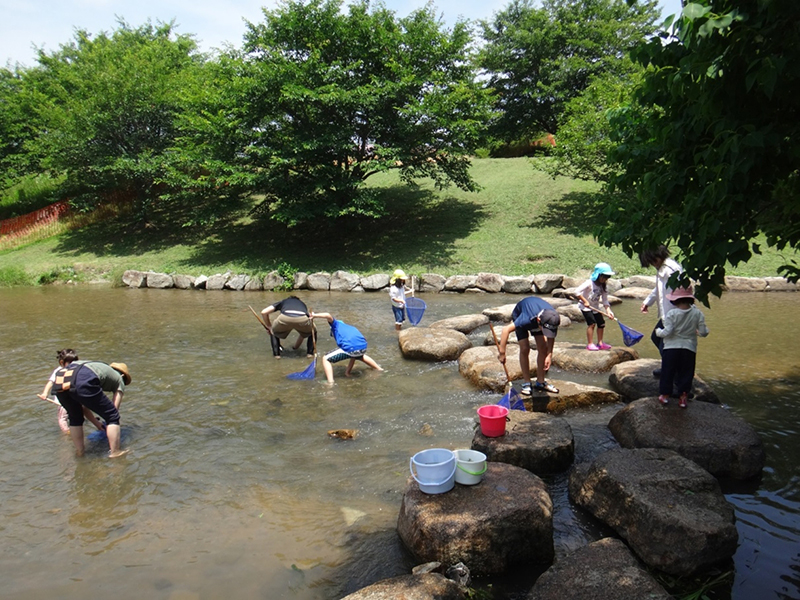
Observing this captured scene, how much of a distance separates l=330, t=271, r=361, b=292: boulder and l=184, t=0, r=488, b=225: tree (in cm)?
287

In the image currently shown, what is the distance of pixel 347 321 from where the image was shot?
12727mm

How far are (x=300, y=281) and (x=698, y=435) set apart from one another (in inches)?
568

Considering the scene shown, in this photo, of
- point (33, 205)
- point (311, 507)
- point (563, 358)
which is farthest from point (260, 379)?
point (33, 205)

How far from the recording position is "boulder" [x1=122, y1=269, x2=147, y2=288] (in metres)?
19.2

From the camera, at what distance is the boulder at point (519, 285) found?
52.0 ft

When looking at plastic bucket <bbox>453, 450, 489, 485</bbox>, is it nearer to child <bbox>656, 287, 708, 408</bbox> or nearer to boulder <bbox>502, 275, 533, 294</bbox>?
child <bbox>656, 287, 708, 408</bbox>

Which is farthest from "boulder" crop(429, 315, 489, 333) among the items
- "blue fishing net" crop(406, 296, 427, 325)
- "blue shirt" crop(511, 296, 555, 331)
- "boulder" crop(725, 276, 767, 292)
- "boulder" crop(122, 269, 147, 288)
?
"boulder" crop(122, 269, 147, 288)

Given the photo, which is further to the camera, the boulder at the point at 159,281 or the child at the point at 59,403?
the boulder at the point at 159,281

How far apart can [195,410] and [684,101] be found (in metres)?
6.57

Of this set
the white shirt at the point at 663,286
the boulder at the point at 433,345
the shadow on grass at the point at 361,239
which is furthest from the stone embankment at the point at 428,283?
the white shirt at the point at 663,286

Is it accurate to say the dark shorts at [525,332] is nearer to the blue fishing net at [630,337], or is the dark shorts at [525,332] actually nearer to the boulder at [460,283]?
the blue fishing net at [630,337]

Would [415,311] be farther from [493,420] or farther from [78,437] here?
[78,437]

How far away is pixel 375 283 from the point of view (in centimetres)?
1719

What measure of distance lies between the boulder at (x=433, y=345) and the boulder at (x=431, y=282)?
7.03 meters
